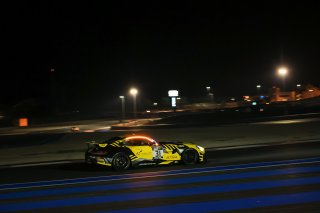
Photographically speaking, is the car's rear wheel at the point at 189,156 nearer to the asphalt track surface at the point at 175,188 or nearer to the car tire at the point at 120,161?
the asphalt track surface at the point at 175,188

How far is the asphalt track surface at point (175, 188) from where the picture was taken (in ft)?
26.4

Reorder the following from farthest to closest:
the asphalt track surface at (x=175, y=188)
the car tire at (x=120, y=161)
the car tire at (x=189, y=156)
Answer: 1. the car tire at (x=189, y=156)
2. the car tire at (x=120, y=161)
3. the asphalt track surface at (x=175, y=188)

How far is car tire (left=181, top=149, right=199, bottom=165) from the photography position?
14586 mm

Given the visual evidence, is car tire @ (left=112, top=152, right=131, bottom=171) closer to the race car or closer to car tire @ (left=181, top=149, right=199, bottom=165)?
the race car

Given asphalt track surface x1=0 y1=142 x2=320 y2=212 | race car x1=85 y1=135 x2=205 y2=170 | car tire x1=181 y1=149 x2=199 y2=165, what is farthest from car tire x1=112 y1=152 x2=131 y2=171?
car tire x1=181 y1=149 x2=199 y2=165

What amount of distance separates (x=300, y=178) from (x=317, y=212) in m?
3.18

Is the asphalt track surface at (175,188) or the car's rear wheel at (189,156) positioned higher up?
the car's rear wheel at (189,156)

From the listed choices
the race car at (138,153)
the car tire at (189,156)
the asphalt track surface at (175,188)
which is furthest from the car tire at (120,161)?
the car tire at (189,156)

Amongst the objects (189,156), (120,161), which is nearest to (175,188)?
(120,161)

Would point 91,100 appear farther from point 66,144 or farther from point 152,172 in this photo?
point 152,172

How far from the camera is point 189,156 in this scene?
14.6 meters

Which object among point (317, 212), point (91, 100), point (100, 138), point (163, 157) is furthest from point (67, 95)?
point (317, 212)

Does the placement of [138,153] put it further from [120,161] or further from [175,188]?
[175,188]

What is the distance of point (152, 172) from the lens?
42.1 feet
